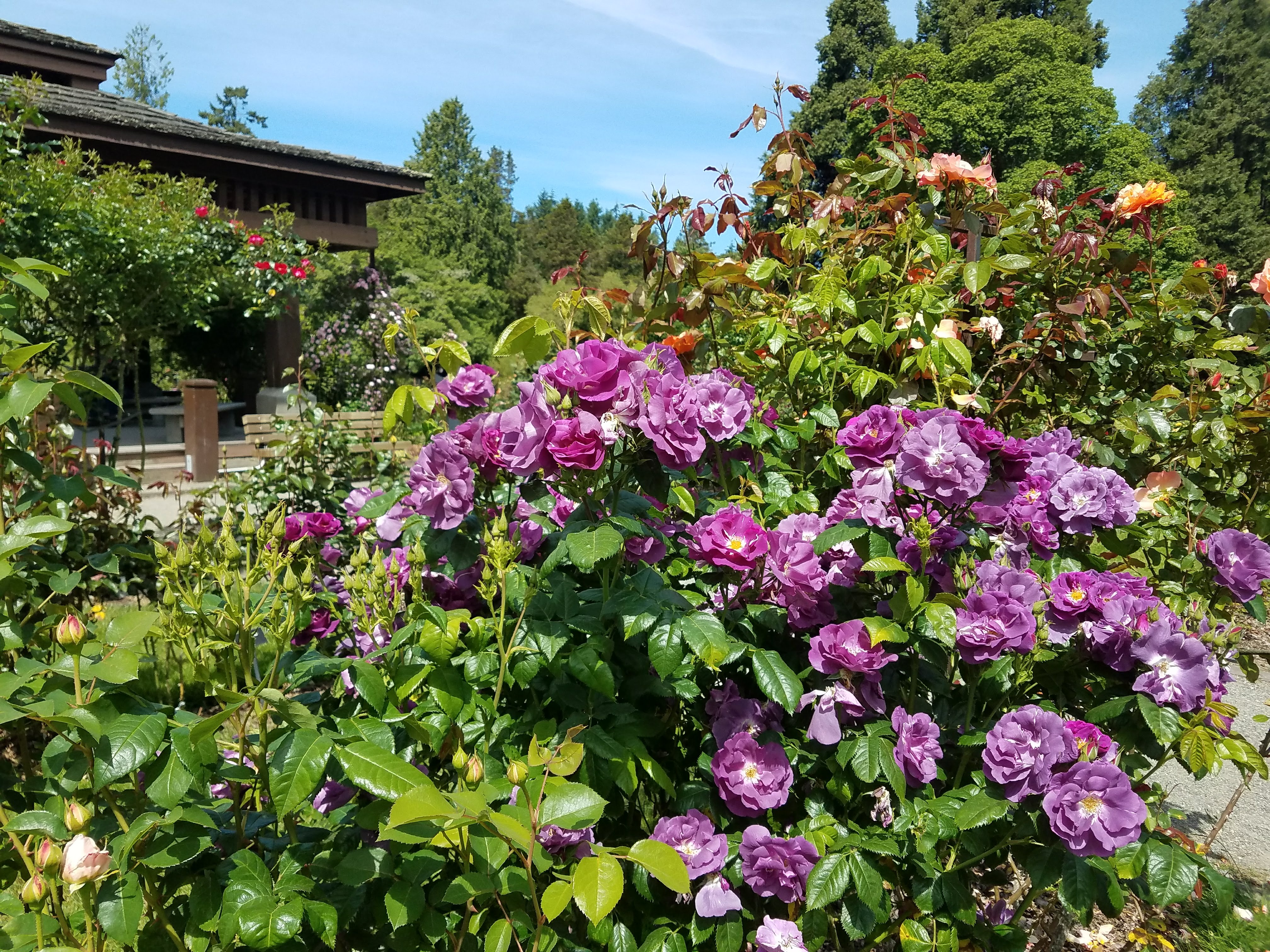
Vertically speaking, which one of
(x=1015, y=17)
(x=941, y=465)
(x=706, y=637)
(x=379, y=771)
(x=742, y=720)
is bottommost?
(x=742, y=720)

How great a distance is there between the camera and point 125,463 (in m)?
8.05

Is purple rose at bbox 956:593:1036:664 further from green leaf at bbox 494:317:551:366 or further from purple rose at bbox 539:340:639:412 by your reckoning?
green leaf at bbox 494:317:551:366

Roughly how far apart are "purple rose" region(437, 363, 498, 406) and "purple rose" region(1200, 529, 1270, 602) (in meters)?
1.50

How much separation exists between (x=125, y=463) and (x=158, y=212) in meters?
3.18

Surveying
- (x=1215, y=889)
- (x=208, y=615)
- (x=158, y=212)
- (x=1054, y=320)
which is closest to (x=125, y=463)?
(x=158, y=212)

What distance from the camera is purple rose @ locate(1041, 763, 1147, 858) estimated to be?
1.17 m

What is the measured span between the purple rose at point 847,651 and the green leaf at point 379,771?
2.25 ft

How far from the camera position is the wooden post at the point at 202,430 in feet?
25.8

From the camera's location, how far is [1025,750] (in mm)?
1251

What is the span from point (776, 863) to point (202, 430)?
817 centimetres

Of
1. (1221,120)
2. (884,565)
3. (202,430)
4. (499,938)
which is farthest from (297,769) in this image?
(1221,120)

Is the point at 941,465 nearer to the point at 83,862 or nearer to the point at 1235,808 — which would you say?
the point at 83,862

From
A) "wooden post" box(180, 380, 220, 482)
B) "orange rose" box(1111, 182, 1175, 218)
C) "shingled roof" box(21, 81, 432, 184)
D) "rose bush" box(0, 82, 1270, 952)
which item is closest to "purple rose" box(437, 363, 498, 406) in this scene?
"rose bush" box(0, 82, 1270, 952)

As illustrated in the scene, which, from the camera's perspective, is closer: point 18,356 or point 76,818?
point 76,818
